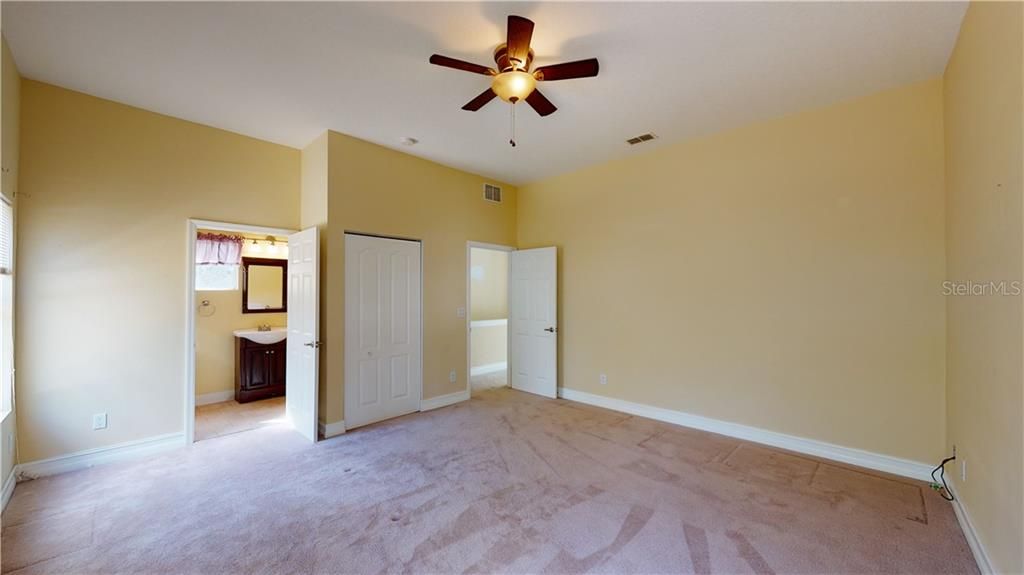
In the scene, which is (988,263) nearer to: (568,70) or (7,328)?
(568,70)

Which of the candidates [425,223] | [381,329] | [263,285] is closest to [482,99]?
[425,223]

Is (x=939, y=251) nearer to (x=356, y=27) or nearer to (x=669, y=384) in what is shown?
(x=669, y=384)

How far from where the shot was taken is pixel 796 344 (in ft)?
11.3

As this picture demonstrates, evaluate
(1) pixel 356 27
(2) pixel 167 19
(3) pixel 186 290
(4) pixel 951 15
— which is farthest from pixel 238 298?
(4) pixel 951 15

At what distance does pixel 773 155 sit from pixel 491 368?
5277 mm

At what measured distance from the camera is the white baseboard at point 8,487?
2.50 m

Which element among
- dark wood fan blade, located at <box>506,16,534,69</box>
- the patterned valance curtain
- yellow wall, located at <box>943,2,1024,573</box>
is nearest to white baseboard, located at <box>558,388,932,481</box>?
yellow wall, located at <box>943,2,1024,573</box>

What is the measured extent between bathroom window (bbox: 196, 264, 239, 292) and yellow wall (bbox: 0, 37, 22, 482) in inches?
86.5

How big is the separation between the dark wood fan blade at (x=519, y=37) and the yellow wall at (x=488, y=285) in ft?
17.3

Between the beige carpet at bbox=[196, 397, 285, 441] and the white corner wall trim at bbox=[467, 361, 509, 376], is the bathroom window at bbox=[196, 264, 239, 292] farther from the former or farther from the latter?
the white corner wall trim at bbox=[467, 361, 509, 376]

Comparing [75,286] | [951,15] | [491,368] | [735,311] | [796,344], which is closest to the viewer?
[951,15]

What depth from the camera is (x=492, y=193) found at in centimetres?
551

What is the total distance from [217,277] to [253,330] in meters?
0.82

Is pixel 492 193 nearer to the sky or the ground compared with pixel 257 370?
nearer to the sky
